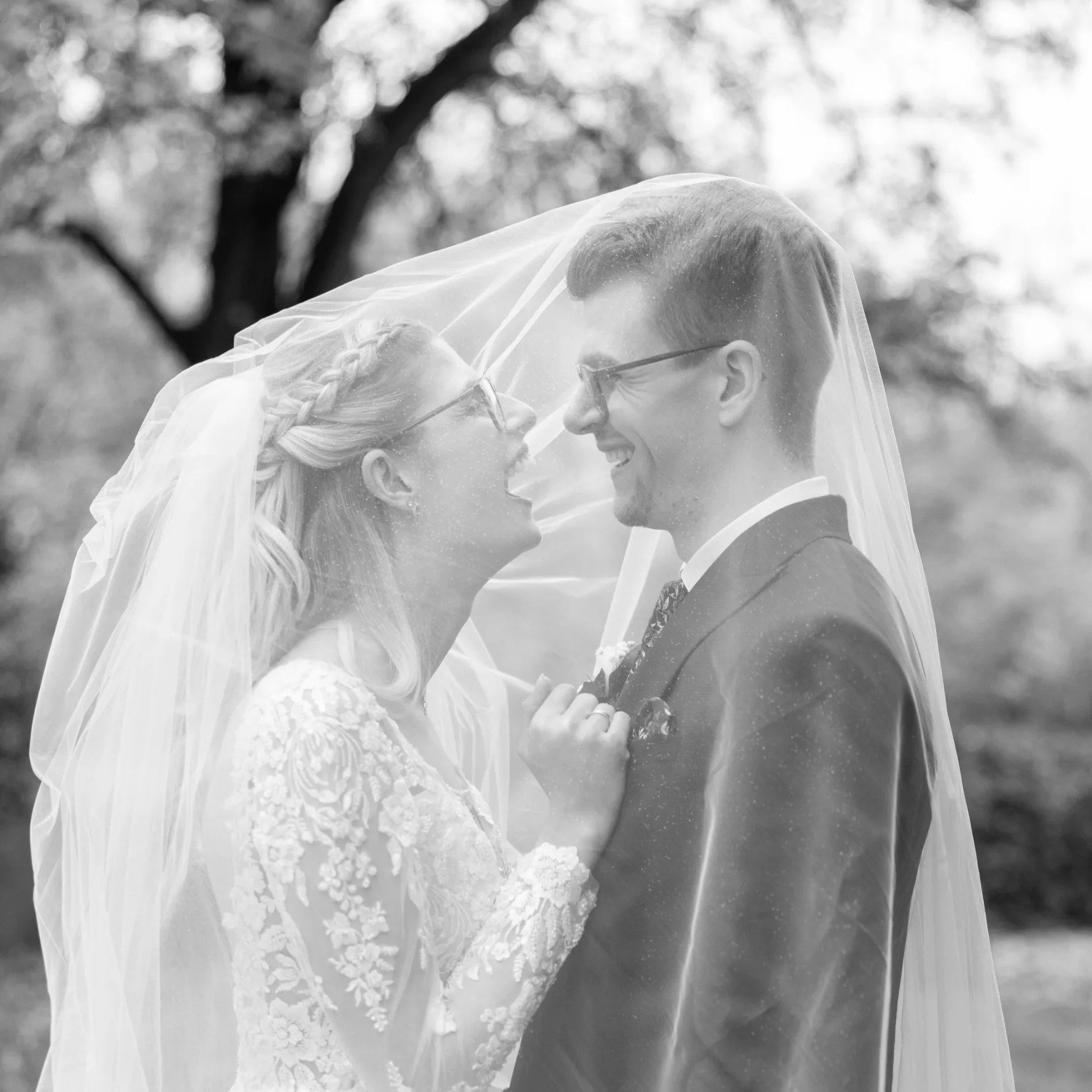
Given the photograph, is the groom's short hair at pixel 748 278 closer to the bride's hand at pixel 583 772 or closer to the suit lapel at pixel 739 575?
the suit lapel at pixel 739 575

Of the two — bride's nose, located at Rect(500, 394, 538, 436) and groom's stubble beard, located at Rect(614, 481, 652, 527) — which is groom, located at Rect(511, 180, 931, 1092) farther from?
bride's nose, located at Rect(500, 394, 538, 436)

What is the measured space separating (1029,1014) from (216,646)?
9448 millimetres

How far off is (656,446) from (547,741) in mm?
554

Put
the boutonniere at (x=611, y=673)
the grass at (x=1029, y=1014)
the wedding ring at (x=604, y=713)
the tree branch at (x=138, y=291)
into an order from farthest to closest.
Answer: the tree branch at (x=138, y=291)
the grass at (x=1029, y=1014)
the boutonniere at (x=611, y=673)
the wedding ring at (x=604, y=713)

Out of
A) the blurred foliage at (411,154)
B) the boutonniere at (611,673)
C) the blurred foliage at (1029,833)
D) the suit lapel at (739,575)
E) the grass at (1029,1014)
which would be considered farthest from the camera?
the blurred foliage at (1029,833)

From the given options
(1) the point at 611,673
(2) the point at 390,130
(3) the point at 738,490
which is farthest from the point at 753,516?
(2) the point at 390,130

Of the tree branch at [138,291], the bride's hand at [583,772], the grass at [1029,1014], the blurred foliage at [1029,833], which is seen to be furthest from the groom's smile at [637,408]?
the blurred foliage at [1029,833]

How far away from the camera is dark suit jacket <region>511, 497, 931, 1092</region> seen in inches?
81.4

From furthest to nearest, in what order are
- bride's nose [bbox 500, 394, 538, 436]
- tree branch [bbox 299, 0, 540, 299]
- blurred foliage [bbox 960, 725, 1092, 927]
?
blurred foliage [bbox 960, 725, 1092, 927]
tree branch [bbox 299, 0, 540, 299]
bride's nose [bbox 500, 394, 538, 436]

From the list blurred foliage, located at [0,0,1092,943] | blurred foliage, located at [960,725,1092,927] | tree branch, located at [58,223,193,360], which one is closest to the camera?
blurred foliage, located at [0,0,1092,943]

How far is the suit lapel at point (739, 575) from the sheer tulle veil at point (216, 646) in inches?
6.8

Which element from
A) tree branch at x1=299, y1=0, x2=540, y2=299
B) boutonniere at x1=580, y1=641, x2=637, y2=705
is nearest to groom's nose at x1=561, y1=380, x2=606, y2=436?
boutonniere at x1=580, y1=641, x2=637, y2=705

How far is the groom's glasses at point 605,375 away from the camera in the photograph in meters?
2.33

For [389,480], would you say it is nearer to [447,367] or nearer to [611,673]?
[447,367]
